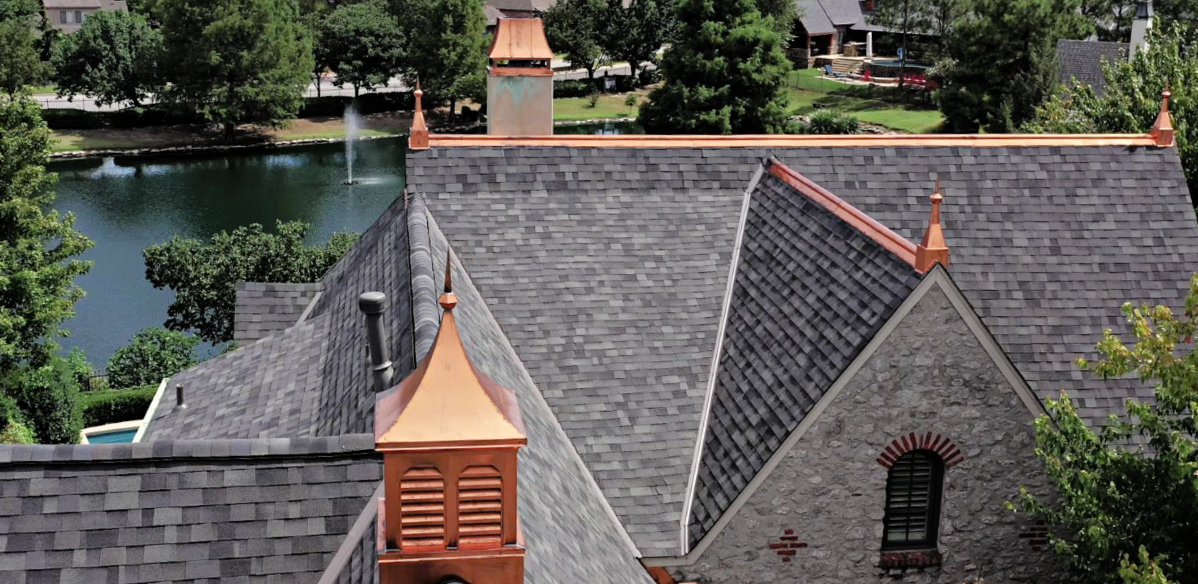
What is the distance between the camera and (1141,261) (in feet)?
59.1

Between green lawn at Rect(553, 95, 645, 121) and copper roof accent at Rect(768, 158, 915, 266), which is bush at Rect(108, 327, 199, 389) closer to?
copper roof accent at Rect(768, 158, 915, 266)

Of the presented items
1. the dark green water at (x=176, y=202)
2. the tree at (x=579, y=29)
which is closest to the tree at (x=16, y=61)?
the dark green water at (x=176, y=202)

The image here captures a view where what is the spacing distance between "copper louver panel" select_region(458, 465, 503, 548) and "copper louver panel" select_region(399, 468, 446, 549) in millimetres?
139

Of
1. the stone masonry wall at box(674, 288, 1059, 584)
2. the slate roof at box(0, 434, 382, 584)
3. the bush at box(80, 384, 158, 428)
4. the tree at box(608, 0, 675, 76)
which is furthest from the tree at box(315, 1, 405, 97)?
the slate roof at box(0, 434, 382, 584)

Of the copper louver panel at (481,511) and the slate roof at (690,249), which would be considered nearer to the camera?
the copper louver panel at (481,511)

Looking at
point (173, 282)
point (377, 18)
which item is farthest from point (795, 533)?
point (377, 18)

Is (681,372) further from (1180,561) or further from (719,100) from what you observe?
(719,100)

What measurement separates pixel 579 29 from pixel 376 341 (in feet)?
302

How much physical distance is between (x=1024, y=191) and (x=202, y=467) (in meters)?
13.6

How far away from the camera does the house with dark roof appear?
9.81m

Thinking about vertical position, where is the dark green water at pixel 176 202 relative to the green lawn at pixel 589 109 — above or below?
below

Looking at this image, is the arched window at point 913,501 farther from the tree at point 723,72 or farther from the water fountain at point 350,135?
the water fountain at point 350,135

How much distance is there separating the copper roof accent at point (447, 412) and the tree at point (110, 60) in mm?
82503

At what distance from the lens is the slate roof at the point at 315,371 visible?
13367 mm
